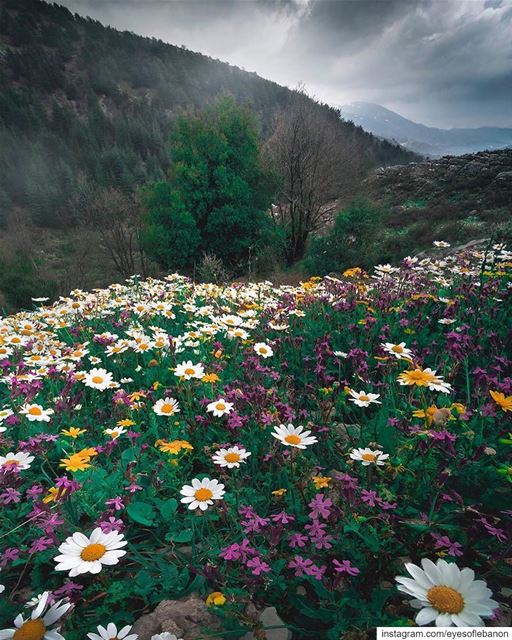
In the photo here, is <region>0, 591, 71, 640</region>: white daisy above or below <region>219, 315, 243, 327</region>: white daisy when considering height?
below

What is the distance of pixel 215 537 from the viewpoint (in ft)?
5.35

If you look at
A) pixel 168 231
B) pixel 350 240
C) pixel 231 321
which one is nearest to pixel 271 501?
pixel 231 321

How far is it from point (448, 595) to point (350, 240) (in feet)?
51.9

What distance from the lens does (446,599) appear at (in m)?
0.98

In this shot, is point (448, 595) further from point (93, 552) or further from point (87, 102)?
point (87, 102)

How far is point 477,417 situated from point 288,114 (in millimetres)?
20384

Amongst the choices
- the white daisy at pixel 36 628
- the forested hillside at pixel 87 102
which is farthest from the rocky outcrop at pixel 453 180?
the white daisy at pixel 36 628

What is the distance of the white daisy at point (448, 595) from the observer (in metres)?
0.94

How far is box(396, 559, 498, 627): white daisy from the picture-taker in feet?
3.10

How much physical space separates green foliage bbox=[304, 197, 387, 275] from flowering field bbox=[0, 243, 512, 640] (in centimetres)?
1266

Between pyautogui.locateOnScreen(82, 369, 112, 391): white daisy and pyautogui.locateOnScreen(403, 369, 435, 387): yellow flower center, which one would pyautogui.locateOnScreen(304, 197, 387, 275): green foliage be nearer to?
pyautogui.locateOnScreen(82, 369, 112, 391): white daisy

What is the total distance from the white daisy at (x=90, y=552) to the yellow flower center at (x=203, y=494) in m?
0.33

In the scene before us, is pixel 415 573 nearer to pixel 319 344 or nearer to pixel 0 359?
pixel 319 344

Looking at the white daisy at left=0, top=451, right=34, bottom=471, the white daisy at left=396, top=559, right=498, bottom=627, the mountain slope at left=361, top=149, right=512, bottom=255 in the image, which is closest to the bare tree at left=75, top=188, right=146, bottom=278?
the mountain slope at left=361, top=149, right=512, bottom=255
